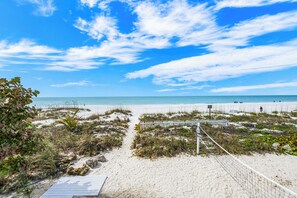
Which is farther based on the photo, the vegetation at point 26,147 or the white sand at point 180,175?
the white sand at point 180,175

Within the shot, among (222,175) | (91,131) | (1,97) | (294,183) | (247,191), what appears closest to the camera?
(1,97)

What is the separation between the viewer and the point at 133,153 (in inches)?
283

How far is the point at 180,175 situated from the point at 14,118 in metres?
4.57

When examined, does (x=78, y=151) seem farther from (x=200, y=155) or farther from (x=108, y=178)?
(x=200, y=155)

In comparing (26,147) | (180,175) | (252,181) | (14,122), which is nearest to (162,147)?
(180,175)

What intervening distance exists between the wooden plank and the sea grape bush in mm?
1440

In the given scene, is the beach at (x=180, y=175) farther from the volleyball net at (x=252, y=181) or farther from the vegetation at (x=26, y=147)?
the vegetation at (x=26, y=147)

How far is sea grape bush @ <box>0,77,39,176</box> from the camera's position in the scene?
2982 mm

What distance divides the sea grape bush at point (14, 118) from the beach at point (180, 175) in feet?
6.27

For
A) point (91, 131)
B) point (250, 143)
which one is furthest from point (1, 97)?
point (250, 143)

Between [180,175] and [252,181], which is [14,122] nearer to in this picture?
[180,175]

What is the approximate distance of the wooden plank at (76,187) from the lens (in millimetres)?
4359

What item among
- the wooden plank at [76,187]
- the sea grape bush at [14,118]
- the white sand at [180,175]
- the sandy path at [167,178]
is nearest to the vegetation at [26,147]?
the sea grape bush at [14,118]

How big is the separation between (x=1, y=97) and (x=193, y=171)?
5346 mm
